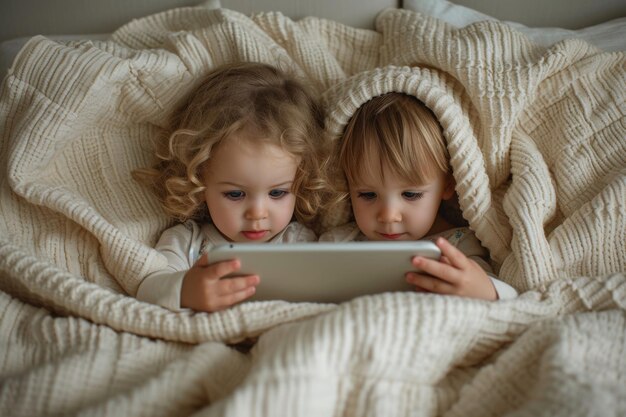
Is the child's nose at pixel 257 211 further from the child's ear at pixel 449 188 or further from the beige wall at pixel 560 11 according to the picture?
the beige wall at pixel 560 11

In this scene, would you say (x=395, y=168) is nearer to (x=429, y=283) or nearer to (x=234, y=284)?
(x=429, y=283)

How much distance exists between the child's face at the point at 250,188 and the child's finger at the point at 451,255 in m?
0.34

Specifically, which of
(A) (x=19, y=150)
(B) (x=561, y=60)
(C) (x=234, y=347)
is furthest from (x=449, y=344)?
(A) (x=19, y=150)

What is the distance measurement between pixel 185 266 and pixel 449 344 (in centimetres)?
56

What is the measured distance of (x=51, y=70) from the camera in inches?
39.2

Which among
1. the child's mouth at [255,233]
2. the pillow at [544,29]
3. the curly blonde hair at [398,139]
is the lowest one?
the child's mouth at [255,233]

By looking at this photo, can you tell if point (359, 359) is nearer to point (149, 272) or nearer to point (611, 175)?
point (149, 272)

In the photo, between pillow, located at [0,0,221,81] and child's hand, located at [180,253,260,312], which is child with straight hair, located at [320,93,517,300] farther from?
pillow, located at [0,0,221,81]

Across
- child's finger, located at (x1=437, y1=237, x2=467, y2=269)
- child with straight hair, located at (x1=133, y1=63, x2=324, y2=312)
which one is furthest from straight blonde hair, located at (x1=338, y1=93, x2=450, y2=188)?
child's finger, located at (x1=437, y1=237, x2=467, y2=269)

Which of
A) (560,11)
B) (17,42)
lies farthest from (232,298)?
(560,11)

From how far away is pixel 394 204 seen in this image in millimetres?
997

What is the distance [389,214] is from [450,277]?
22 centimetres

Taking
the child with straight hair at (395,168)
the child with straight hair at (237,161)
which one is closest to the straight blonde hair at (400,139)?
the child with straight hair at (395,168)

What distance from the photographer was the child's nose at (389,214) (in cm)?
99
